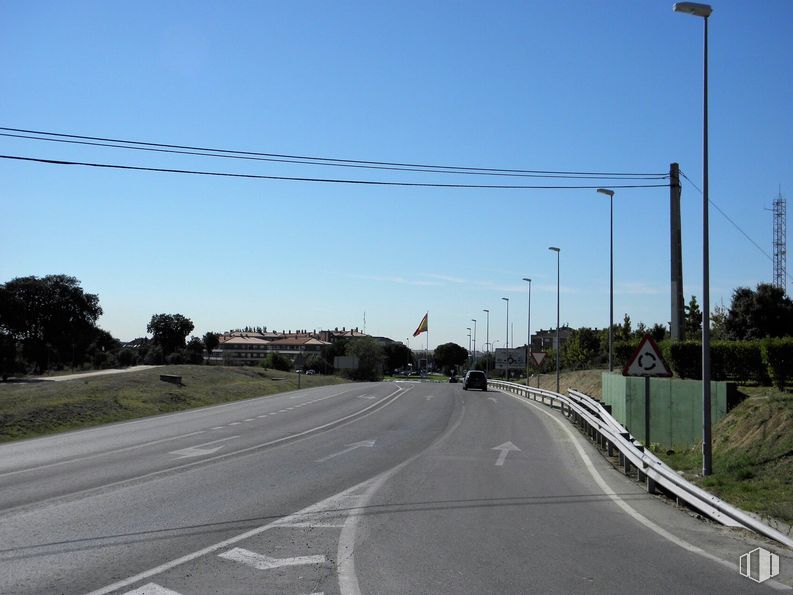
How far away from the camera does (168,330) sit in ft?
418

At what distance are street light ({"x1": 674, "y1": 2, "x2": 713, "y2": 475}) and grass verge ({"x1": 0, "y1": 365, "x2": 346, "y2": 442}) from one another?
19.9 metres

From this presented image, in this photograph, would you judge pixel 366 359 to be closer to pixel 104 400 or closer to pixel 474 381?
pixel 474 381

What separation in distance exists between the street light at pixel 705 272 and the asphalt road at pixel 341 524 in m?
1.54

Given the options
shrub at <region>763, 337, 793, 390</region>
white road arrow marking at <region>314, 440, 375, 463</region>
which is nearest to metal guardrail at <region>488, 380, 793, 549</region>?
shrub at <region>763, 337, 793, 390</region>

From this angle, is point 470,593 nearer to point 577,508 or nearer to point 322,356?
point 577,508

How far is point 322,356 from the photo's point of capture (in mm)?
144875

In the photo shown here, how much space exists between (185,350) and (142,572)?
404 feet

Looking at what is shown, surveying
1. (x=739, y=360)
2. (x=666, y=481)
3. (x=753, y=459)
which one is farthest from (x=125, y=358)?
(x=666, y=481)

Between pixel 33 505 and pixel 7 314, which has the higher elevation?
pixel 7 314

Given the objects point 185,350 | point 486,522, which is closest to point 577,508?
point 486,522

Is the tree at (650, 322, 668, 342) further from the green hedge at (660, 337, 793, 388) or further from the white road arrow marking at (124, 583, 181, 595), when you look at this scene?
the white road arrow marking at (124, 583, 181, 595)

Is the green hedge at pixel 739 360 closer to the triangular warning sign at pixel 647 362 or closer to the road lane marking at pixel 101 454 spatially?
the triangular warning sign at pixel 647 362

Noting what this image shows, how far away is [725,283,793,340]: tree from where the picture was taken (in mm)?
48188

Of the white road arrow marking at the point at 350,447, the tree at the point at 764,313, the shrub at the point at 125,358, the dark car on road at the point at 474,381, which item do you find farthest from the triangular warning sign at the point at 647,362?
the shrub at the point at 125,358
